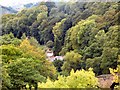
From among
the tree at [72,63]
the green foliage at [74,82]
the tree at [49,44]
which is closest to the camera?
the green foliage at [74,82]

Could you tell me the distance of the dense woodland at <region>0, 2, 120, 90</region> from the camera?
4098mm

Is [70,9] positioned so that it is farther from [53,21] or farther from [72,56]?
[72,56]

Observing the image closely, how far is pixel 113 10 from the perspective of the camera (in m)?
7.85

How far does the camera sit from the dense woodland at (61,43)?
4.10 metres

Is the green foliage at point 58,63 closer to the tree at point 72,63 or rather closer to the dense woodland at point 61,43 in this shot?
the dense woodland at point 61,43

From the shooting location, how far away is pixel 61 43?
852 centimetres

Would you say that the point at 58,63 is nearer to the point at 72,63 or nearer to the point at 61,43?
the point at 72,63

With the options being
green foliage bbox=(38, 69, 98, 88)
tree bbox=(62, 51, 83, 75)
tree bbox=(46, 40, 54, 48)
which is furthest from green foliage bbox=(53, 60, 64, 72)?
green foliage bbox=(38, 69, 98, 88)

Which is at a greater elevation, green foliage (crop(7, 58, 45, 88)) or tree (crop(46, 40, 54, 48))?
tree (crop(46, 40, 54, 48))

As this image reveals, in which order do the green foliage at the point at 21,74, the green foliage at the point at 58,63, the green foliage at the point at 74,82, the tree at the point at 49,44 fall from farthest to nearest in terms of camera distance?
1. the tree at the point at 49,44
2. the green foliage at the point at 58,63
3. the green foliage at the point at 21,74
4. the green foliage at the point at 74,82

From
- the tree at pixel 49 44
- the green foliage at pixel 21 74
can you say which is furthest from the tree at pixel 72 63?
the green foliage at pixel 21 74

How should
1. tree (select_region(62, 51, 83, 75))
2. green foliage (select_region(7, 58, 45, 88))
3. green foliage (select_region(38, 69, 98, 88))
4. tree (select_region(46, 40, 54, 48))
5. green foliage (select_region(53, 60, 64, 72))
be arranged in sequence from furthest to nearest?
1. tree (select_region(46, 40, 54, 48))
2. green foliage (select_region(53, 60, 64, 72))
3. tree (select_region(62, 51, 83, 75))
4. green foliage (select_region(7, 58, 45, 88))
5. green foliage (select_region(38, 69, 98, 88))

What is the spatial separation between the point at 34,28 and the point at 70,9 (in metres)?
1.22

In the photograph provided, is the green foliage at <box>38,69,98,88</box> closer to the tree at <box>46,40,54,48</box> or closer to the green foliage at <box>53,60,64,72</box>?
the green foliage at <box>53,60,64,72</box>
